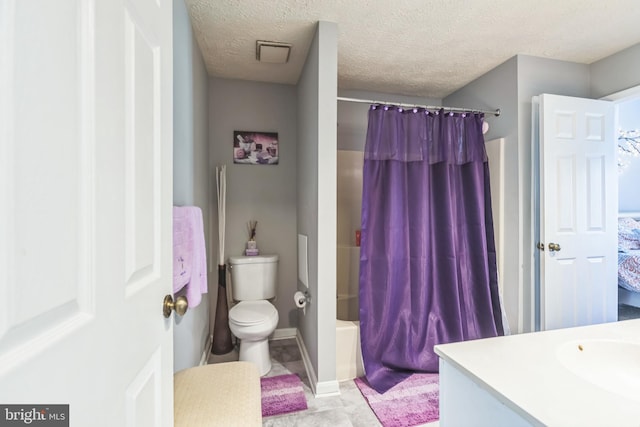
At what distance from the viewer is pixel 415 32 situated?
6.43ft

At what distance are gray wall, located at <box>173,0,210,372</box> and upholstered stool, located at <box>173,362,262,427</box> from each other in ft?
1.20

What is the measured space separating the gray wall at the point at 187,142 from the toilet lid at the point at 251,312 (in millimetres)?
246

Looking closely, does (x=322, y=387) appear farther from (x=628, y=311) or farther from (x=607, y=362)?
(x=628, y=311)

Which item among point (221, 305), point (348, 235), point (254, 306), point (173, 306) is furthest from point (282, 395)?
point (348, 235)

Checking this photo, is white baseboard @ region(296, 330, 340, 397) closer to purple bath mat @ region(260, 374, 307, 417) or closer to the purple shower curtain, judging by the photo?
purple bath mat @ region(260, 374, 307, 417)

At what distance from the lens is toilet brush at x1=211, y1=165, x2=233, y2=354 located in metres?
2.33

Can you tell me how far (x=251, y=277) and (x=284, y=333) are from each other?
71cm

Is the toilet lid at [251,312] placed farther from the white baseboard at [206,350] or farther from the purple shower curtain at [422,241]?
the purple shower curtain at [422,241]

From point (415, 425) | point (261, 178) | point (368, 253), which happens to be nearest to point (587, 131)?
point (368, 253)

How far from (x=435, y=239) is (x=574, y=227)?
1.02 metres
